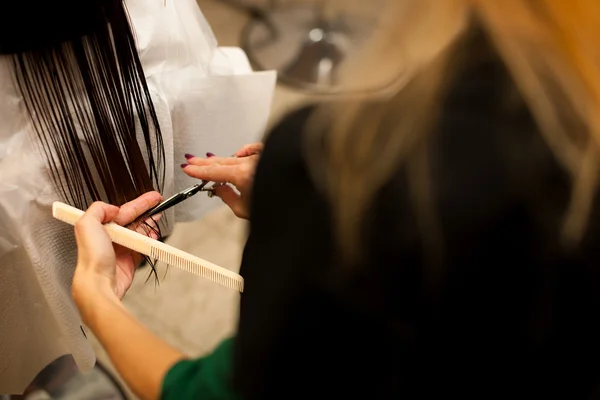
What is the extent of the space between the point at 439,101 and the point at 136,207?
0.48 m

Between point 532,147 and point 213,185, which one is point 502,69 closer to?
point 532,147

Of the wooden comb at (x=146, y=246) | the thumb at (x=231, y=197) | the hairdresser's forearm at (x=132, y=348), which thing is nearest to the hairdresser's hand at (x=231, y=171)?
the thumb at (x=231, y=197)

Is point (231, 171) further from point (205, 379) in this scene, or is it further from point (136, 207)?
point (205, 379)

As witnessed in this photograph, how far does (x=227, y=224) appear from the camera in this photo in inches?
57.8

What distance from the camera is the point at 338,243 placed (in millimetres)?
320

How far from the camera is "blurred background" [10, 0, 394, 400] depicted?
1.13m

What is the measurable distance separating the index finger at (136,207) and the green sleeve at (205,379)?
0.82 feet

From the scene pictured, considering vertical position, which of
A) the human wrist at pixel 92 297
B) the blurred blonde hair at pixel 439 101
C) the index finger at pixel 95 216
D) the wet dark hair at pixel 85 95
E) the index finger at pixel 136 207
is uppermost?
the blurred blonde hair at pixel 439 101

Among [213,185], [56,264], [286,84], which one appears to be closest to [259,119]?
[213,185]

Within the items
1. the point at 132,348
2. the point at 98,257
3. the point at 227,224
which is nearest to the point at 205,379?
the point at 132,348

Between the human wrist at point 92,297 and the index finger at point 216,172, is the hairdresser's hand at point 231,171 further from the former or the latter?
the human wrist at point 92,297

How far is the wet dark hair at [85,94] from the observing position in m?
0.60

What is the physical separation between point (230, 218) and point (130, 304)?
0.33 metres

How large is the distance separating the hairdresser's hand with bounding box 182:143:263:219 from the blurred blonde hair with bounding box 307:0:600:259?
1.35ft
